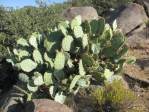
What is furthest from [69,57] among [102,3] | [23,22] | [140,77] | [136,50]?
[102,3]

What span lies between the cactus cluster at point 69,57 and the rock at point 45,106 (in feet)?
2.13

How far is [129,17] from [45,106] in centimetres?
878

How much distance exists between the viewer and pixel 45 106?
861cm

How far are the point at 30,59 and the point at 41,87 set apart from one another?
22.6 inches

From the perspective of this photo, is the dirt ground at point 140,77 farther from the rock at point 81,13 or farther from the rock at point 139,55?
the rock at point 81,13

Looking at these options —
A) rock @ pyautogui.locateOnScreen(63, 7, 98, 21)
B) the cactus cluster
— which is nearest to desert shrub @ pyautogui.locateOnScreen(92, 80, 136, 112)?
the cactus cluster

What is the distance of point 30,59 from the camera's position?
9.88 metres

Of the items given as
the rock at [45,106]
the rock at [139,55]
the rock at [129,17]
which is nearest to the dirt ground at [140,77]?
the rock at [139,55]

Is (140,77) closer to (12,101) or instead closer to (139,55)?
(139,55)

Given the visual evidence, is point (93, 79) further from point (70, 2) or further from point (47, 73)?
point (70, 2)

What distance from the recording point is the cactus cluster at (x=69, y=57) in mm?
9648

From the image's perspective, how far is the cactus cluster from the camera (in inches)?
380

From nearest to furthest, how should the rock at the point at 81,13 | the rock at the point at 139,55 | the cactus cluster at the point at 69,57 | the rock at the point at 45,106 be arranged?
the rock at the point at 45,106
the cactus cluster at the point at 69,57
the rock at the point at 139,55
the rock at the point at 81,13

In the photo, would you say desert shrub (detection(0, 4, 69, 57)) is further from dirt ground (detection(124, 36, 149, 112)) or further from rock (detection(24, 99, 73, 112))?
rock (detection(24, 99, 73, 112))
